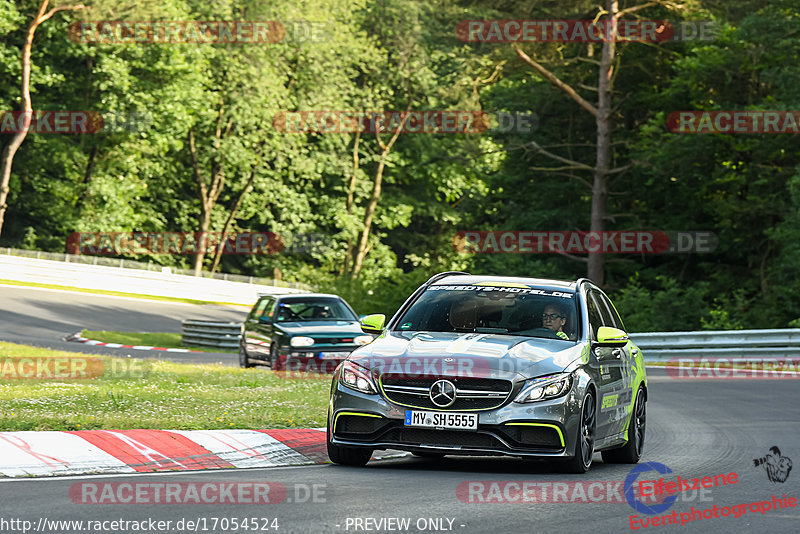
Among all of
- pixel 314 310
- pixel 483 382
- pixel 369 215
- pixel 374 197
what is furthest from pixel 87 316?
pixel 483 382

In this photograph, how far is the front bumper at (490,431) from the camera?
30.9 ft

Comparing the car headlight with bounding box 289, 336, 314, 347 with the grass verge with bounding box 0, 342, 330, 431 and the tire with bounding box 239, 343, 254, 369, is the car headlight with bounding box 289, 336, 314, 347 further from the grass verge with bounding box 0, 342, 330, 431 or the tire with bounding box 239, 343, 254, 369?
the tire with bounding box 239, 343, 254, 369

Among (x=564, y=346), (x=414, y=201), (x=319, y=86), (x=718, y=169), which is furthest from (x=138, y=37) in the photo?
(x=564, y=346)

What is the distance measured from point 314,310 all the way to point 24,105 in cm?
3591

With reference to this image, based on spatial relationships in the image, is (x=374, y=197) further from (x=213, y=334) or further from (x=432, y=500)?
(x=432, y=500)

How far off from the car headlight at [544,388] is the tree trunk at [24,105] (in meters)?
48.9

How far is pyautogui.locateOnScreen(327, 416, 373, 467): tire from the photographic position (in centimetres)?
1008

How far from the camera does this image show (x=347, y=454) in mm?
10133

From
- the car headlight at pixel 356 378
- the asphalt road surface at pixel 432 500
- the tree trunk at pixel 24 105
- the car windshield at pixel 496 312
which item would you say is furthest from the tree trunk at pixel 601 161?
the car headlight at pixel 356 378

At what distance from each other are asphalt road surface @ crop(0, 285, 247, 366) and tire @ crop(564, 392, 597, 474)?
19.7m

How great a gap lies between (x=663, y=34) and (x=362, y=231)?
3392cm

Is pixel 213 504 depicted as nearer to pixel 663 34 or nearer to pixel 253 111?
pixel 663 34

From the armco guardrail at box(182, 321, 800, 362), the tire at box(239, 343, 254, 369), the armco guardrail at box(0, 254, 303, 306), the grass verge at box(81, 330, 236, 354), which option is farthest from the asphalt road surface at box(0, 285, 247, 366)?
the armco guardrail at box(182, 321, 800, 362)

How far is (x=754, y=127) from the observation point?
1390 inches
